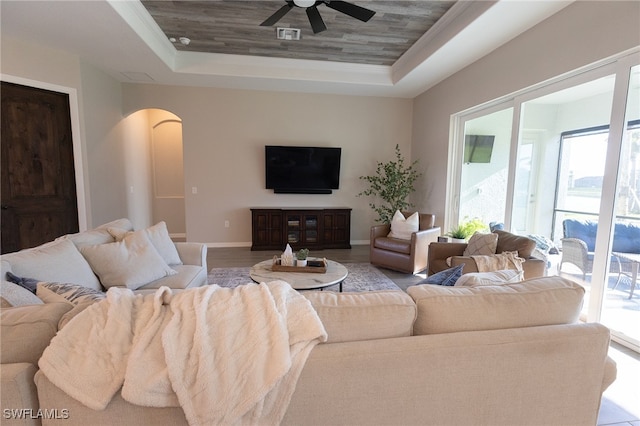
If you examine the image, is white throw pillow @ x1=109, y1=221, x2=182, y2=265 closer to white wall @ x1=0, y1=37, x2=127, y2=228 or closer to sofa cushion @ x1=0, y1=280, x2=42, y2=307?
sofa cushion @ x1=0, y1=280, x2=42, y2=307

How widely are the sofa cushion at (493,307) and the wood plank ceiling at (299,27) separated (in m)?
3.13

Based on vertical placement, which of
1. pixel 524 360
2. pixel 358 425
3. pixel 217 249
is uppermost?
pixel 524 360

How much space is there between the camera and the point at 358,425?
40.2 inches

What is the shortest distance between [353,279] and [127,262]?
257 cm

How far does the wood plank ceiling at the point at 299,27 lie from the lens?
3.23 meters

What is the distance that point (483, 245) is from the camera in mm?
3012

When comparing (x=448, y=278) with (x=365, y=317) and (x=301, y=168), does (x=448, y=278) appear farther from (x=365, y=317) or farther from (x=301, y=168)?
(x=301, y=168)

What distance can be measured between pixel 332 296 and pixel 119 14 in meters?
3.43

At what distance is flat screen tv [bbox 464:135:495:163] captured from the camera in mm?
4234

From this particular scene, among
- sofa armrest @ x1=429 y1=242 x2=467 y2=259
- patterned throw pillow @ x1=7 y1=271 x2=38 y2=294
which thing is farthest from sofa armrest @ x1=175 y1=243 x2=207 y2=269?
sofa armrest @ x1=429 y1=242 x2=467 y2=259

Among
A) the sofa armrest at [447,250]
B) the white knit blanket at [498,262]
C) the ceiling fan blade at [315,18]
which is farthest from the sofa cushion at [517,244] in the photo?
the ceiling fan blade at [315,18]

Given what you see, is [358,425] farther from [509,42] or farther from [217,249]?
[217,249]

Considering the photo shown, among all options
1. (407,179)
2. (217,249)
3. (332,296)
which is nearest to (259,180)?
(217,249)

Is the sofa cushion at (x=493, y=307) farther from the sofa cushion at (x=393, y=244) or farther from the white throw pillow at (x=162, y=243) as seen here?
the sofa cushion at (x=393, y=244)
